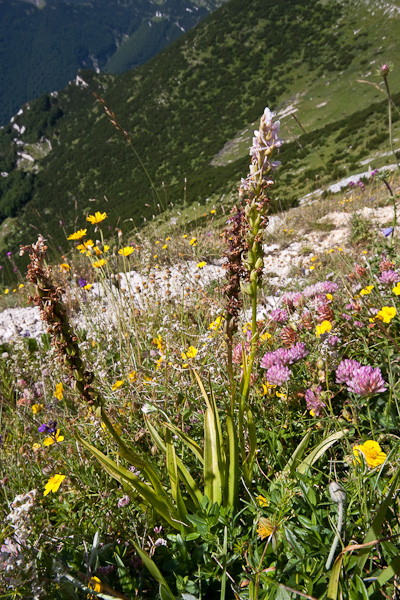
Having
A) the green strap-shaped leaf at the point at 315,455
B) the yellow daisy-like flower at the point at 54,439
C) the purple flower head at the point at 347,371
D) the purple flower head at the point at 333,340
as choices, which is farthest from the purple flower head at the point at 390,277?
the yellow daisy-like flower at the point at 54,439

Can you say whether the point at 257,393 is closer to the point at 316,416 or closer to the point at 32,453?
the point at 316,416

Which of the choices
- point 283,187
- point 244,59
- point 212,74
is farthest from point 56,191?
point 283,187

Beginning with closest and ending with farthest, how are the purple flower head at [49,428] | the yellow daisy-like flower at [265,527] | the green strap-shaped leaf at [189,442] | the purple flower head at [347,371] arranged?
the yellow daisy-like flower at [265,527] → the green strap-shaped leaf at [189,442] → the purple flower head at [347,371] → the purple flower head at [49,428]

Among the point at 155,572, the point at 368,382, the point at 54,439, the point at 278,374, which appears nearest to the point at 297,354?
the point at 278,374

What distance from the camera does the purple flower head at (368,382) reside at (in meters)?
1.60

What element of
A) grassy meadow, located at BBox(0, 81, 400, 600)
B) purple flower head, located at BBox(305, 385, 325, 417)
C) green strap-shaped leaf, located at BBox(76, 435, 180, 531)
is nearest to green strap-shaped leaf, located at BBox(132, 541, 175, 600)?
grassy meadow, located at BBox(0, 81, 400, 600)

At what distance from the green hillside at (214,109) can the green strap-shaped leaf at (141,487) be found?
37368mm

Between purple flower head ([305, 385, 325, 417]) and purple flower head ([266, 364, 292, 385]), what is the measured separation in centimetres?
13

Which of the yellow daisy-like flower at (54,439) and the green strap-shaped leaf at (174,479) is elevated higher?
the yellow daisy-like flower at (54,439)

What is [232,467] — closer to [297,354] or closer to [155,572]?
[155,572]

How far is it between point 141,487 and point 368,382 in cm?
108

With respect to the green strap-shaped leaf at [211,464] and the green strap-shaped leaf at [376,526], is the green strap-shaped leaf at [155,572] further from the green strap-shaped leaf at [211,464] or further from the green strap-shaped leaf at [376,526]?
the green strap-shaped leaf at [376,526]

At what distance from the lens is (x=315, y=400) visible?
181cm

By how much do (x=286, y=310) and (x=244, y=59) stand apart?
102 m
